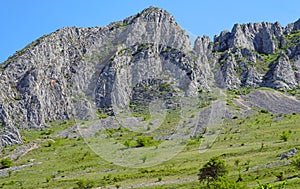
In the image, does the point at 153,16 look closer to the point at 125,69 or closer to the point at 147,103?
the point at 125,69

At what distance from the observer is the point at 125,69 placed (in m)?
139

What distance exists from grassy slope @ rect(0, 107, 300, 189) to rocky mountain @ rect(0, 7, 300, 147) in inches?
997

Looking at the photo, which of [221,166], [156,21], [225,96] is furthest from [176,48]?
[221,166]

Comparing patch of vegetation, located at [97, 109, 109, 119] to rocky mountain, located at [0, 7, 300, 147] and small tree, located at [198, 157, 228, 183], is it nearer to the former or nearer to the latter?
rocky mountain, located at [0, 7, 300, 147]

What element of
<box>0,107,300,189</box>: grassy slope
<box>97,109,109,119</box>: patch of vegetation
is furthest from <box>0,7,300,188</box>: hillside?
<box>97,109,109,119</box>: patch of vegetation

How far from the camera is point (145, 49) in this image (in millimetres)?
143875

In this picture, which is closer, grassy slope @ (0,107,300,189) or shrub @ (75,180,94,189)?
grassy slope @ (0,107,300,189)

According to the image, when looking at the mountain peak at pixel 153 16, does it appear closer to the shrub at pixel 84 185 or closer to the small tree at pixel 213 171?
the shrub at pixel 84 185

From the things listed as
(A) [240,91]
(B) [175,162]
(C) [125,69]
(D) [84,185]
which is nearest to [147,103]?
(C) [125,69]

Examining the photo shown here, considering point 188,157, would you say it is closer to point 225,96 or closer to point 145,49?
point 225,96

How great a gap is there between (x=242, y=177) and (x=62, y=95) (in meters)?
93.9

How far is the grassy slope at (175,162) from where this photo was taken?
46500 mm

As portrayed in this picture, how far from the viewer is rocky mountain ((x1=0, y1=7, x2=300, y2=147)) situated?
402 ft

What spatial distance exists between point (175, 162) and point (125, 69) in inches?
3278
